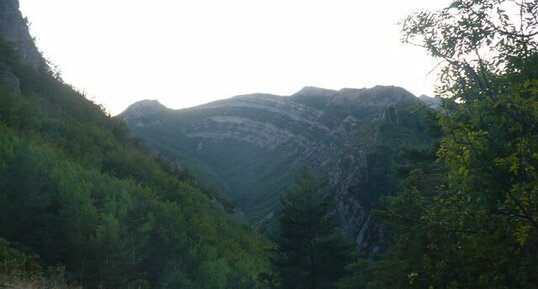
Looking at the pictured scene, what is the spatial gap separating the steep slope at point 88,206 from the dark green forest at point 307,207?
7cm

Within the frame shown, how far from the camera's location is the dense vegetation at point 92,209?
564 inches

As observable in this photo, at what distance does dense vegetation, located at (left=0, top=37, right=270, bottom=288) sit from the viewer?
47.0 feet

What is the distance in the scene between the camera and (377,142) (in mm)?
66750

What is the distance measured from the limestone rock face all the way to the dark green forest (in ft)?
5.51

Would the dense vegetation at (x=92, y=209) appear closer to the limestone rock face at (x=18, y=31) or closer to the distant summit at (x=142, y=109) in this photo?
the limestone rock face at (x=18, y=31)

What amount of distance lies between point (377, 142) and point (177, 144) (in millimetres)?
87808

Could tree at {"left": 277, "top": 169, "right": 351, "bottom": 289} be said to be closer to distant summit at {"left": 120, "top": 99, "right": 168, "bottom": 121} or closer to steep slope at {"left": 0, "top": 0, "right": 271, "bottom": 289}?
steep slope at {"left": 0, "top": 0, "right": 271, "bottom": 289}

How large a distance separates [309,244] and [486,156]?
56.2 feet

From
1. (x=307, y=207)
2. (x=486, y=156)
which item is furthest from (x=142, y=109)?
(x=486, y=156)

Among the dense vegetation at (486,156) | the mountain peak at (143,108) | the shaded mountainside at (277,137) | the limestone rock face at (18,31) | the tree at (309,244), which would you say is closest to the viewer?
the dense vegetation at (486,156)

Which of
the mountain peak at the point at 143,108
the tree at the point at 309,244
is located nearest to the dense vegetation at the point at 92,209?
the tree at the point at 309,244

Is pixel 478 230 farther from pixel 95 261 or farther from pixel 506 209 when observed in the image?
pixel 95 261

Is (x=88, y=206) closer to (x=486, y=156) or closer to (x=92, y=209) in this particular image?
(x=92, y=209)

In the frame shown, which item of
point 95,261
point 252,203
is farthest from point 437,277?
point 252,203
